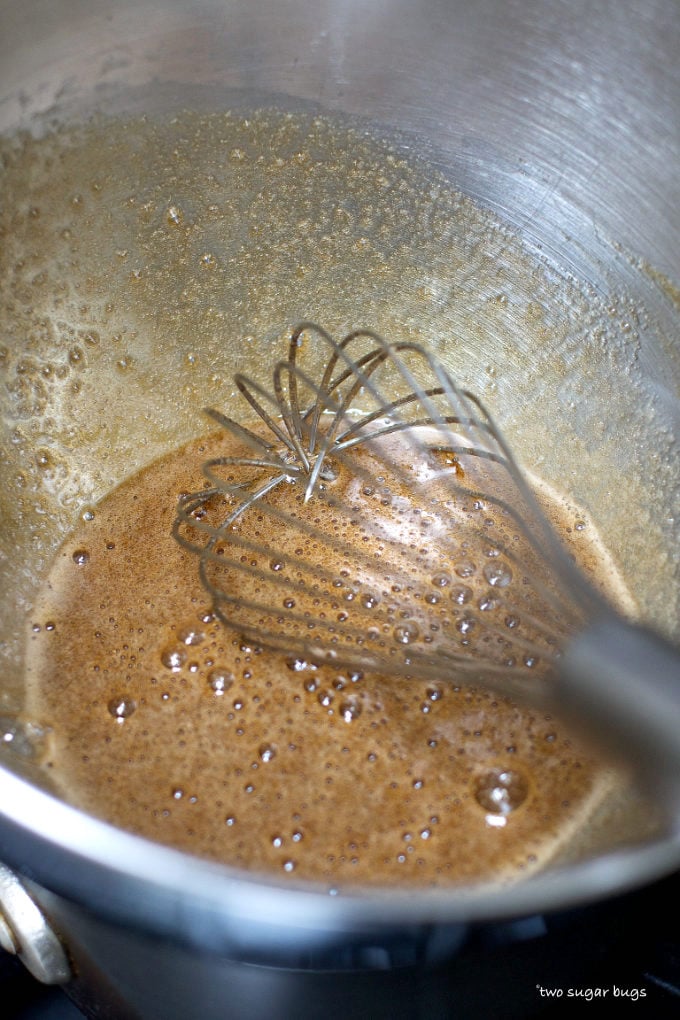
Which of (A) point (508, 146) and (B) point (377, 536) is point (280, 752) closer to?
(B) point (377, 536)

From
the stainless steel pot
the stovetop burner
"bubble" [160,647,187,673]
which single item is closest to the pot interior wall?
the stainless steel pot

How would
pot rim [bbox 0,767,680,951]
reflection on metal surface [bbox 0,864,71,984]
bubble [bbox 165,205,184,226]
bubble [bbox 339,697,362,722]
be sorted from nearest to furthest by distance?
pot rim [bbox 0,767,680,951]
reflection on metal surface [bbox 0,864,71,984]
bubble [bbox 339,697,362,722]
bubble [bbox 165,205,184,226]

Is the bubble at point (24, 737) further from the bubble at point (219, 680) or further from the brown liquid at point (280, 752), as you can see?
the bubble at point (219, 680)

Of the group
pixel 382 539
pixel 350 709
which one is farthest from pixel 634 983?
pixel 382 539

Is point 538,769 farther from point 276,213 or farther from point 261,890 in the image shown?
point 276,213

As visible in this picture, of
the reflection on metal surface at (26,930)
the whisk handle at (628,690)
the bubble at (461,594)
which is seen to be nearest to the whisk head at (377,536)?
the bubble at (461,594)

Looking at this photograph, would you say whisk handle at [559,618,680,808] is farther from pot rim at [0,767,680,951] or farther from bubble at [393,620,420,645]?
bubble at [393,620,420,645]
